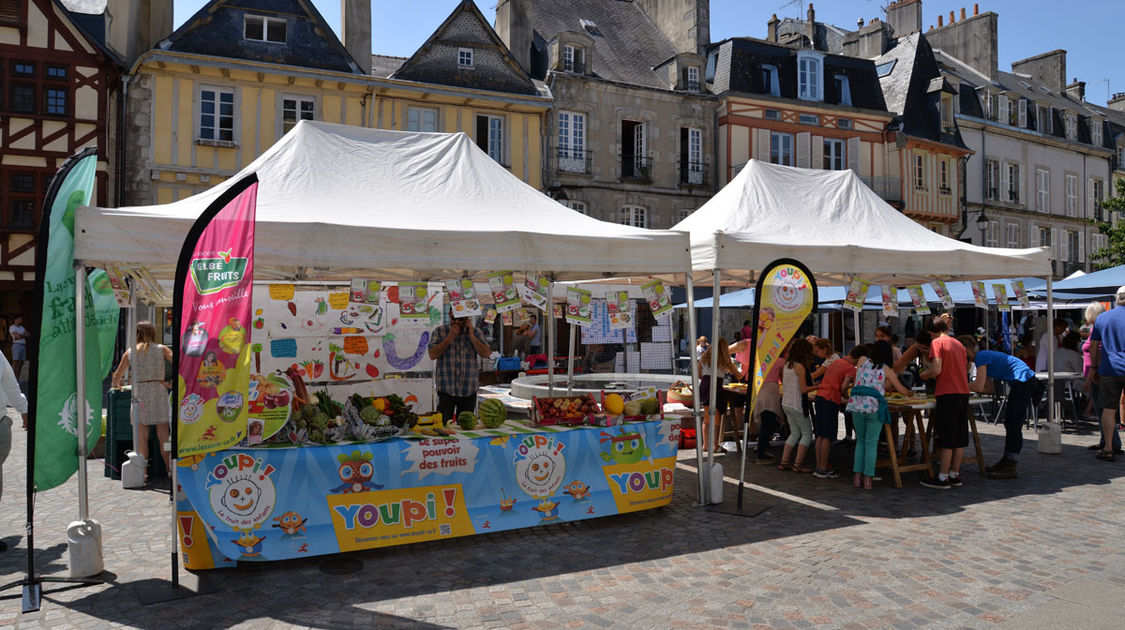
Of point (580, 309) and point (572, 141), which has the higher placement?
point (572, 141)

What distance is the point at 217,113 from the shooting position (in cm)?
1761

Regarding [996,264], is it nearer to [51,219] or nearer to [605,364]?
[51,219]

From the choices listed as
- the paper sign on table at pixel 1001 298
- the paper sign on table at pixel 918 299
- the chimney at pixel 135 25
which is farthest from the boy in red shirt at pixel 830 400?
the chimney at pixel 135 25

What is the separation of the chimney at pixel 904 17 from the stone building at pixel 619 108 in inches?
444

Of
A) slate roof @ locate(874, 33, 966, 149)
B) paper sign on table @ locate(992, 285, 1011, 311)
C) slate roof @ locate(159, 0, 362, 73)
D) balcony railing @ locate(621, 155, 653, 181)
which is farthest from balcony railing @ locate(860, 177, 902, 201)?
paper sign on table @ locate(992, 285, 1011, 311)

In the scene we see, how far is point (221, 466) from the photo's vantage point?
181 inches

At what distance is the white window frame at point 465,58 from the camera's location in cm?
2009

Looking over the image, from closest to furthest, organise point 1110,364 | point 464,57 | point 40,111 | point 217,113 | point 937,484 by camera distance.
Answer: point 937,484 < point 1110,364 < point 40,111 < point 217,113 < point 464,57

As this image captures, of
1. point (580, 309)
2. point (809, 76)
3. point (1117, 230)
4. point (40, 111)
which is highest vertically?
point (809, 76)

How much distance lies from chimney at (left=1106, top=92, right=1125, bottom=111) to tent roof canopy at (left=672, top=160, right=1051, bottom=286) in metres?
41.1

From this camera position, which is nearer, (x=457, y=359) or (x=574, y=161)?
(x=457, y=359)

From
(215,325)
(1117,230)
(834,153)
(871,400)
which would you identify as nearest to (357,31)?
(834,153)

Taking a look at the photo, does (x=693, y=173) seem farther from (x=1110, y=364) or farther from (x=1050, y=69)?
(x=1050, y=69)

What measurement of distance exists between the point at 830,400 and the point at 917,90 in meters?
23.9
